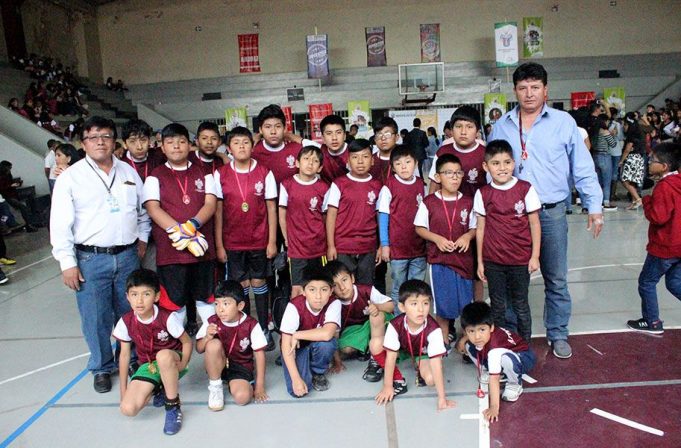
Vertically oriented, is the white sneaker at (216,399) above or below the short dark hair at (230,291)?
below

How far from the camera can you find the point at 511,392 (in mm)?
2863

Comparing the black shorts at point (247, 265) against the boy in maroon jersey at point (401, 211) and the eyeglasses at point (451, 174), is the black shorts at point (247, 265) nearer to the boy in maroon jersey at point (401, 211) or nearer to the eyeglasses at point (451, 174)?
the boy in maroon jersey at point (401, 211)

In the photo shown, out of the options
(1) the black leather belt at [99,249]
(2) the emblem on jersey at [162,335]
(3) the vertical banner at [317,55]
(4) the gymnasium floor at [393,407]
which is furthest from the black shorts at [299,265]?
(3) the vertical banner at [317,55]

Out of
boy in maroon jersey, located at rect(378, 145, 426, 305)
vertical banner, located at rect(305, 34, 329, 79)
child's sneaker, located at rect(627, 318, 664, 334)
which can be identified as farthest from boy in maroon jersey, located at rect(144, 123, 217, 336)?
vertical banner, located at rect(305, 34, 329, 79)

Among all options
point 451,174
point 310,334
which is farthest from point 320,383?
point 451,174

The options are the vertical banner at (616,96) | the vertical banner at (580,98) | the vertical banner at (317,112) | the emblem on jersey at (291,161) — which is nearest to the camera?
Answer: the emblem on jersey at (291,161)

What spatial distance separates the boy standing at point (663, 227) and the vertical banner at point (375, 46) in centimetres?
1694

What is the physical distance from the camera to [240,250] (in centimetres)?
371

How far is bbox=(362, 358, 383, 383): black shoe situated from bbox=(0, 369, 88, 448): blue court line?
5.92 feet

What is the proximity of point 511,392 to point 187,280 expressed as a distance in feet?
6.91

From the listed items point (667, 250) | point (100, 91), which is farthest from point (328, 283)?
point (100, 91)

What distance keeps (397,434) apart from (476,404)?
0.51 metres

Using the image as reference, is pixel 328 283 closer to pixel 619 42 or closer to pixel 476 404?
pixel 476 404

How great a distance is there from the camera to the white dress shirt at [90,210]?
311cm
